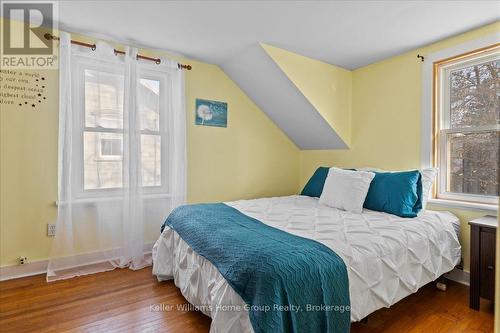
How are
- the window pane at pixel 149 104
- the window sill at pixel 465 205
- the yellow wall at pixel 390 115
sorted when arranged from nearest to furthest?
the window sill at pixel 465 205
the yellow wall at pixel 390 115
the window pane at pixel 149 104

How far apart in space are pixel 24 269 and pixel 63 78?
1728mm

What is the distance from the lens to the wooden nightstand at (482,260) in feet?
6.11

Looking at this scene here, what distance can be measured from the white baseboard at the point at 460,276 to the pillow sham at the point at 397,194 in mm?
669

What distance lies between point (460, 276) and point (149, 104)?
10.9ft

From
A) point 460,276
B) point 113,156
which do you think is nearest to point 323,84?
point 460,276

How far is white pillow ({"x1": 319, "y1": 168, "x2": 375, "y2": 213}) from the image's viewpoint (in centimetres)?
238

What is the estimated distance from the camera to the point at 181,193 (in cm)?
294

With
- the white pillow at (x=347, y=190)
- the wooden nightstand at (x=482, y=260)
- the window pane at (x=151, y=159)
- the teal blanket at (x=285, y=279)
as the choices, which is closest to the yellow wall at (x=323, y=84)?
the white pillow at (x=347, y=190)

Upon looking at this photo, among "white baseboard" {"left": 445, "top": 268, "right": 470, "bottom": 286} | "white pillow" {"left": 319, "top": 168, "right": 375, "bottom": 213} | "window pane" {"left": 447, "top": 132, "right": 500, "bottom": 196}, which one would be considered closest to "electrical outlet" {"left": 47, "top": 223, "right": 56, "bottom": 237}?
"white pillow" {"left": 319, "top": 168, "right": 375, "bottom": 213}

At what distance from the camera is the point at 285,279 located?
1.21 meters

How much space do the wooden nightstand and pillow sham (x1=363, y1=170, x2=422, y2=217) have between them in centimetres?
41

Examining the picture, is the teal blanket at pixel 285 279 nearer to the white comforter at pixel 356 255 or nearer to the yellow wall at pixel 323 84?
the white comforter at pixel 356 255

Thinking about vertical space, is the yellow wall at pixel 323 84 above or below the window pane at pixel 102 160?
above

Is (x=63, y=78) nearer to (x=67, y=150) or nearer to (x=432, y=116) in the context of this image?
(x=67, y=150)
